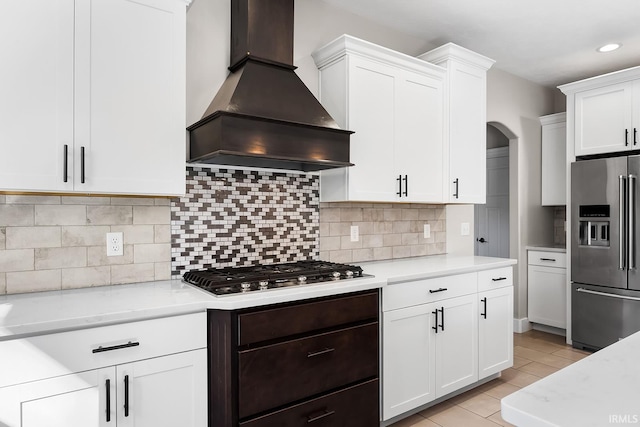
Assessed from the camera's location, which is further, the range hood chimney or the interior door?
the interior door

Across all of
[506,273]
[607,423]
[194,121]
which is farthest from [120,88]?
[506,273]

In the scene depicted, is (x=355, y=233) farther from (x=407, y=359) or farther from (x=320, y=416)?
(x=320, y=416)

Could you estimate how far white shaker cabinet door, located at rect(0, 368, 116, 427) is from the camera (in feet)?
4.59

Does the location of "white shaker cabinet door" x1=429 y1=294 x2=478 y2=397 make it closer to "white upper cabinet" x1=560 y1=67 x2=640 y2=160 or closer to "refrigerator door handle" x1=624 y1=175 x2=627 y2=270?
"refrigerator door handle" x1=624 y1=175 x2=627 y2=270

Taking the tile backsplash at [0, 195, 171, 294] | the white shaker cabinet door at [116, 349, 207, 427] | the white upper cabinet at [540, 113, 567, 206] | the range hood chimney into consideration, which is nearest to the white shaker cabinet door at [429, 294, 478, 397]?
the range hood chimney

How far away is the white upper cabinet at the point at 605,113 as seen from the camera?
11.9ft

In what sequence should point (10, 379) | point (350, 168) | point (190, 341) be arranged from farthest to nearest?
1. point (350, 168)
2. point (190, 341)
3. point (10, 379)

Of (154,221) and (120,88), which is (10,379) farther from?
(120,88)

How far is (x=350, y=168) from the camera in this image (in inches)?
105

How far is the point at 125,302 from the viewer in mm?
1741

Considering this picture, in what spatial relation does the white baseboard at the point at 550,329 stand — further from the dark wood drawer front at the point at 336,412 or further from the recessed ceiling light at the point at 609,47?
the dark wood drawer front at the point at 336,412

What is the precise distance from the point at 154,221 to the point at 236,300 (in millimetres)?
791

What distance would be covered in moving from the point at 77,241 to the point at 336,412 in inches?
62.7

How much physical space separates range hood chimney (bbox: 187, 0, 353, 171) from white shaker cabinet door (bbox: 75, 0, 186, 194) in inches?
8.6
